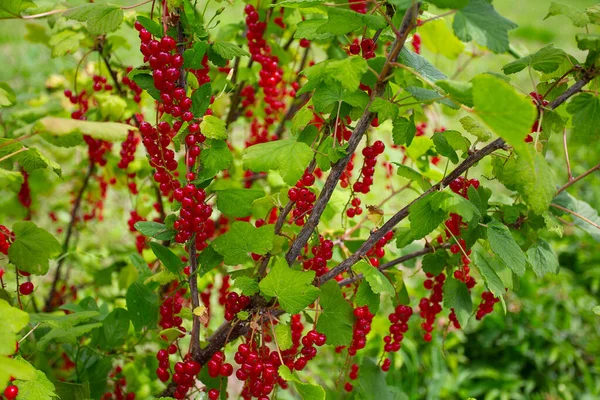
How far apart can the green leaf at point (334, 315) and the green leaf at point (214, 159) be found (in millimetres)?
398

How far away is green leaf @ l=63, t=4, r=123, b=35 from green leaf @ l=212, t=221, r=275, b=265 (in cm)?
51

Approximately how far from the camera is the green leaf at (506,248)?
117 cm

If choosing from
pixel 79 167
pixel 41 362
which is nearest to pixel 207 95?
pixel 41 362

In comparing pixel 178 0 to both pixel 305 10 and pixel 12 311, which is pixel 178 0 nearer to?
pixel 305 10

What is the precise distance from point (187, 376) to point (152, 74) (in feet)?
2.21

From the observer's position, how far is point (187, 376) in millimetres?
1261

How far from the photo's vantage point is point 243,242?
124 cm

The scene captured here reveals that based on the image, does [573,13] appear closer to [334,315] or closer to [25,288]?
[334,315]

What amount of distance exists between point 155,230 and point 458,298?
29.8 inches

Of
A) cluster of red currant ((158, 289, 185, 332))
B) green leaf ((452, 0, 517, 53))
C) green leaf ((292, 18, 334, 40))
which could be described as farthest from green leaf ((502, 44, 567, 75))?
cluster of red currant ((158, 289, 185, 332))

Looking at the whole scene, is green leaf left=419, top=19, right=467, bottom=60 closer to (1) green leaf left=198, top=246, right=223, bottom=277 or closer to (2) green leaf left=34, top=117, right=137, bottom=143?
(1) green leaf left=198, top=246, right=223, bottom=277

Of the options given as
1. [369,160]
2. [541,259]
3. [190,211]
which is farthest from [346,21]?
[541,259]

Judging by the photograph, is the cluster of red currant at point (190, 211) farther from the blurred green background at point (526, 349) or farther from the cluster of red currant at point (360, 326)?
the blurred green background at point (526, 349)

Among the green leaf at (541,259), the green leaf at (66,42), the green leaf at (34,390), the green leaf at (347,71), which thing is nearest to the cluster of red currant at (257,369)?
the green leaf at (34,390)
